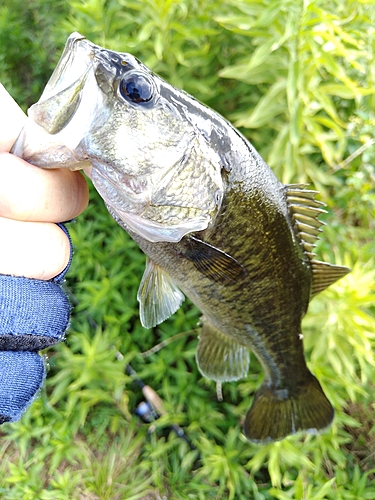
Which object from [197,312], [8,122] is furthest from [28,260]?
[197,312]

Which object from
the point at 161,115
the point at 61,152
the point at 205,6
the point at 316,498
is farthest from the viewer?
the point at 205,6

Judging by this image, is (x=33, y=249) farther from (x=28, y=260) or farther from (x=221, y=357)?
(x=221, y=357)

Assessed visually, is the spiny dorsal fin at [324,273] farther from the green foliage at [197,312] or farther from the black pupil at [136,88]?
the black pupil at [136,88]

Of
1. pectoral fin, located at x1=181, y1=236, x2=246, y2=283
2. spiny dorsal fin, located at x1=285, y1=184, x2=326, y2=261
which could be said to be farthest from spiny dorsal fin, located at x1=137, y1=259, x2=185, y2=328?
spiny dorsal fin, located at x1=285, y1=184, x2=326, y2=261

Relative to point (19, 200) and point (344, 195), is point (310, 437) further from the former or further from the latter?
point (19, 200)

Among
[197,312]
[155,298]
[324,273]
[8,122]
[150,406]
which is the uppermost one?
[8,122]

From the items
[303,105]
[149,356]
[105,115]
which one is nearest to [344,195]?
[303,105]
